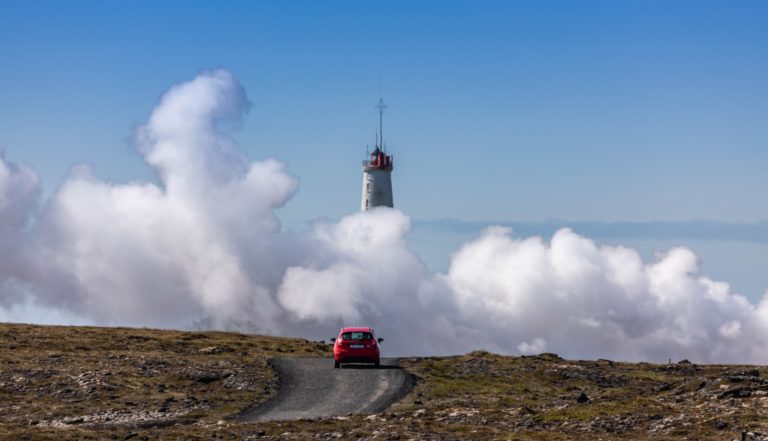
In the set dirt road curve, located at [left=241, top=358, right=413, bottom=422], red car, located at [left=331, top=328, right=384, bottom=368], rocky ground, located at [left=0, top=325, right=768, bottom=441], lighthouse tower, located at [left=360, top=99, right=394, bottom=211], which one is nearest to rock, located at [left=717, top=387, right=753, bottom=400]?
rocky ground, located at [left=0, top=325, right=768, bottom=441]

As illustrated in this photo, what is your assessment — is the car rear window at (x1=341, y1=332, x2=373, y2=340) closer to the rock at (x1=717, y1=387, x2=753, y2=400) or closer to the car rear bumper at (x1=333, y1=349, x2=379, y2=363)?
the car rear bumper at (x1=333, y1=349, x2=379, y2=363)

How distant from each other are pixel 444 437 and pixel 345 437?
366 centimetres

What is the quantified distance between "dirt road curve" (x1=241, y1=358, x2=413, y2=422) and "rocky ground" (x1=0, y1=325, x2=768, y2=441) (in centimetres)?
98

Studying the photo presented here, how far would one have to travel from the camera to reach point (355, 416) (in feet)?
146

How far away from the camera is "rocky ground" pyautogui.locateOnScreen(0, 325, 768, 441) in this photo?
39.8 metres

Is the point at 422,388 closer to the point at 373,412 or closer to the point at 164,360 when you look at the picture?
the point at 373,412

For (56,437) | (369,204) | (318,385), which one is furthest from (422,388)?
(369,204)

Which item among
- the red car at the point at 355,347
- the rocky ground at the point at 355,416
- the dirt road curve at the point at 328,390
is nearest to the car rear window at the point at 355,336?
the red car at the point at 355,347

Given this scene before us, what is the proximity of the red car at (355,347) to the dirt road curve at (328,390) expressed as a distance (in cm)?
58

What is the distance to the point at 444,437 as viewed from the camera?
1524 inches

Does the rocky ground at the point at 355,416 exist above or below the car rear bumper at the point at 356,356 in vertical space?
below

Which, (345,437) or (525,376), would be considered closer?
(345,437)

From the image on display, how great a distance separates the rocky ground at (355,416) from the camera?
39750mm

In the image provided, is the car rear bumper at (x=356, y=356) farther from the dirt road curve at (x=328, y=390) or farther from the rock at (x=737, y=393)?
the rock at (x=737, y=393)
